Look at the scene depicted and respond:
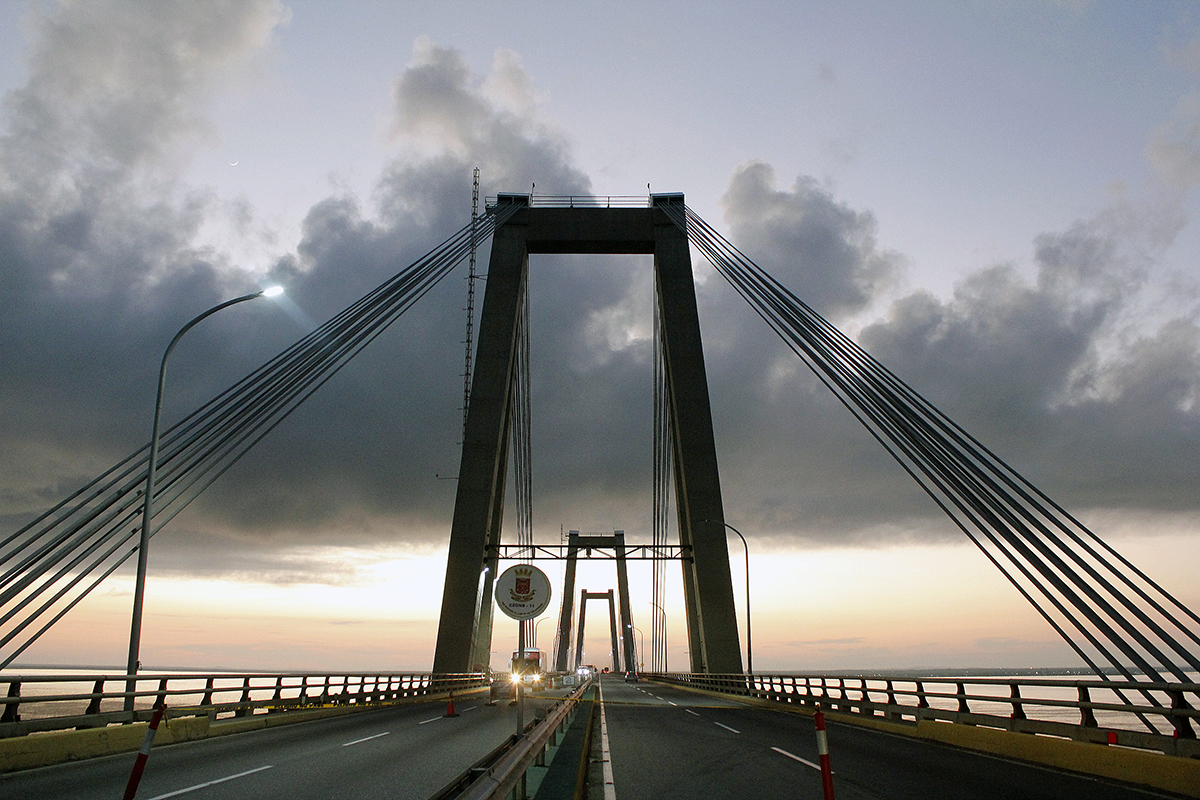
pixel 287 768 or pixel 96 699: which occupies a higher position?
pixel 96 699

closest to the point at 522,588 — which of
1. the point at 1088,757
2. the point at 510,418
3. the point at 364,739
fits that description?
the point at 364,739

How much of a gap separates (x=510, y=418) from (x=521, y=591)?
91.9ft

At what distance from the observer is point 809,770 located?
1135 centimetres

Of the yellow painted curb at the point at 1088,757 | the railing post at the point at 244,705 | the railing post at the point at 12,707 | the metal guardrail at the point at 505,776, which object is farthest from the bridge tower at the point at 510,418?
the metal guardrail at the point at 505,776

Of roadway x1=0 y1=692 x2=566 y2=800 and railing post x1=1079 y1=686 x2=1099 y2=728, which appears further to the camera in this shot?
railing post x1=1079 y1=686 x2=1099 y2=728

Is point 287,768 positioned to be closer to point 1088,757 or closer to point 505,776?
point 505,776

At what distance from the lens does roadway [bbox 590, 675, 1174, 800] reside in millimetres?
9492

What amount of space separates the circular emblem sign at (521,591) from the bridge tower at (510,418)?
21.7 m

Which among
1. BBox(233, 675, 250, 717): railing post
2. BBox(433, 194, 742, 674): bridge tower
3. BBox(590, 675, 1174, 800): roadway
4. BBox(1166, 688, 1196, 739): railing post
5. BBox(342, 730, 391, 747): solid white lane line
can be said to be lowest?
BBox(590, 675, 1174, 800): roadway

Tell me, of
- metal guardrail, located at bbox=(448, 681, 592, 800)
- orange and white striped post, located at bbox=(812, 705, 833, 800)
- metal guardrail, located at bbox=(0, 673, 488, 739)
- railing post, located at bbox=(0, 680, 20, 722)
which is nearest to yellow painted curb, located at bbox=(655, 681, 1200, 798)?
orange and white striped post, located at bbox=(812, 705, 833, 800)

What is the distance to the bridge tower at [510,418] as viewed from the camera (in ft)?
106

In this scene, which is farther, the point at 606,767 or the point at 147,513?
the point at 147,513

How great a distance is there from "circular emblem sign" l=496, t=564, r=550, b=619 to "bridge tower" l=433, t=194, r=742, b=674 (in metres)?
21.7

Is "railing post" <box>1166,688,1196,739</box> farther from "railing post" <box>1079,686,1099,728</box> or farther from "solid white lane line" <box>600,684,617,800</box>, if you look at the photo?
"solid white lane line" <box>600,684,617,800</box>
